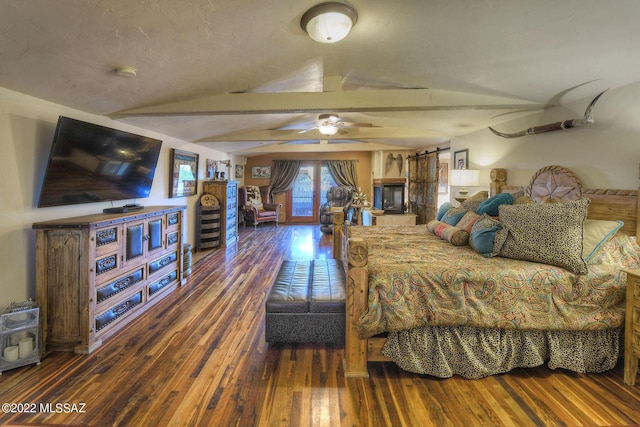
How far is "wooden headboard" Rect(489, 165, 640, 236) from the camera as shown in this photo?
2249 millimetres

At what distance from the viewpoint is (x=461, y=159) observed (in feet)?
16.0

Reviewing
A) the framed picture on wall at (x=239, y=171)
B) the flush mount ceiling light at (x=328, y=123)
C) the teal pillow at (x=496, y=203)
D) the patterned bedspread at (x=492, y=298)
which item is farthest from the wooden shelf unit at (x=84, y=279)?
the framed picture on wall at (x=239, y=171)

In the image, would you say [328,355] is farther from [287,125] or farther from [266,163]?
[266,163]

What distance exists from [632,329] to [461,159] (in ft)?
11.3

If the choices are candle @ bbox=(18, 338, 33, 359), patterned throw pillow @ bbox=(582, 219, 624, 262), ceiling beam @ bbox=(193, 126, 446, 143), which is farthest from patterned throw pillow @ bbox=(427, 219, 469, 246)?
candle @ bbox=(18, 338, 33, 359)

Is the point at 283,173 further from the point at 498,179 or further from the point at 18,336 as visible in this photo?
the point at 18,336

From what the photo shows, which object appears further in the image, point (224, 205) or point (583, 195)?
point (224, 205)

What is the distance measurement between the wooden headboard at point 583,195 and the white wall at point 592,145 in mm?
61

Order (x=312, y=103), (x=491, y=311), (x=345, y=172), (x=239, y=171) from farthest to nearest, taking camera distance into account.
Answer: (x=345, y=172)
(x=239, y=171)
(x=312, y=103)
(x=491, y=311)

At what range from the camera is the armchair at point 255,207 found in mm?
8414

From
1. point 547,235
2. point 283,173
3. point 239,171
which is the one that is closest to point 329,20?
point 547,235

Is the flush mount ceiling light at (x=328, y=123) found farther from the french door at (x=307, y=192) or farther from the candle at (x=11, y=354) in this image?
the french door at (x=307, y=192)

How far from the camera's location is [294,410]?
5.52ft

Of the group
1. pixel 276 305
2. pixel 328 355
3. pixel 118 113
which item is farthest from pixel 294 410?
pixel 118 113
